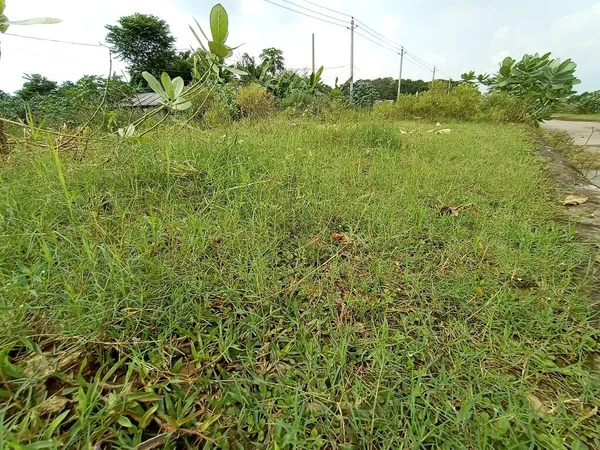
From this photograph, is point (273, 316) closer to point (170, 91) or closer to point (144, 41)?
point (170, 91)

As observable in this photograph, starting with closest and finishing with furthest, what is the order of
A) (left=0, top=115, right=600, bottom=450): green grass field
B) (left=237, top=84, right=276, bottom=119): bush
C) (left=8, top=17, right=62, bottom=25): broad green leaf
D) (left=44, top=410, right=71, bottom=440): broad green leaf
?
(left=44, top=410, right=71, bottom=440): broad green leaf → (left=0, top=115, right=600, bottom=450): green grass field → (left=8, top=17, right=62, bottom=25): broad green leaf → (left=237, top=84, right=276, bottom=119): bush

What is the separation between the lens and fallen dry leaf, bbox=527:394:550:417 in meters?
0.69

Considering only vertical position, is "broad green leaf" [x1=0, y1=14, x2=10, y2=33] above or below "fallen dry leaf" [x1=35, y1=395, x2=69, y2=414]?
above

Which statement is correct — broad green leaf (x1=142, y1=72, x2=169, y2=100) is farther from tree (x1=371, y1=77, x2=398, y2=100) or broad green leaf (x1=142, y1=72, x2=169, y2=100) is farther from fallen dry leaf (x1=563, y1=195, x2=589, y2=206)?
tree (x1=371, y1=77, x2=398, y2=100)

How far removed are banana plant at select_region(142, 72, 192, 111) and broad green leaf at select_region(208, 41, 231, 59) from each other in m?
0.29

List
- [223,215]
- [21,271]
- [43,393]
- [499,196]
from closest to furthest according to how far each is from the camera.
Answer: [43,393], [21,271], [223,215], [499,196]

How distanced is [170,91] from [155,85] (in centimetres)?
8

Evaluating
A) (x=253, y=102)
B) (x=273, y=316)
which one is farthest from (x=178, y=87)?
(x=253, y=102)

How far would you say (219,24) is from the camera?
127 cm

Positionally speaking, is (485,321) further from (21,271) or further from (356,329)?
(21,271)

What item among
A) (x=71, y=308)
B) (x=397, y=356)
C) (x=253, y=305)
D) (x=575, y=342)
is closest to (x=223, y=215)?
(x=253, y=305)

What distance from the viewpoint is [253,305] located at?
0.96 m

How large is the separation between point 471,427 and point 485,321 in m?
0.38

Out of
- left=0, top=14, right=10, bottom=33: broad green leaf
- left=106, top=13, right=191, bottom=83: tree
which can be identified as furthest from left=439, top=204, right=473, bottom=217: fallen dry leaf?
left=106, top=13, right=191, bottom=83: tree
